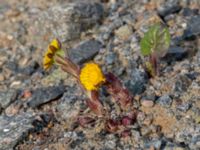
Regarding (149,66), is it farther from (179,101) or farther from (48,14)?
(48,14)

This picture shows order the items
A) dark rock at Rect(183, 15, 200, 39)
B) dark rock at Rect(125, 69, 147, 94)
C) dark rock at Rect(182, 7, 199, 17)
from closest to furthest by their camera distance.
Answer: dark rock at Rect(125, 69, 147, 94)
dark rock at Rect(183, 15, 200, 39)
dark rock at Rect(182, 7, 199, 17)

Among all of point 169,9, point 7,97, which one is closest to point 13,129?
point 7,97

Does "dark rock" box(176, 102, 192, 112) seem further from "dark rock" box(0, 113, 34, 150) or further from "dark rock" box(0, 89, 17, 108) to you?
"dark rock" box(0, 89, 17, 108)

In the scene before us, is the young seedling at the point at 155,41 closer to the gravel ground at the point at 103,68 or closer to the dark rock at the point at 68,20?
the gravel ground at the point at 103,68

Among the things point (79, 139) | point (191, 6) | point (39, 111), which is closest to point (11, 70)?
point (39, 111)

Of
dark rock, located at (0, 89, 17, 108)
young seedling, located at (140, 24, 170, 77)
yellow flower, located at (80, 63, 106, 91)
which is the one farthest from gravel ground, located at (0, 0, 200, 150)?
yellow flower, located at (80, 63, 106, 91)

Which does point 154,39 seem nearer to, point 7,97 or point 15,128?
point 15,128
